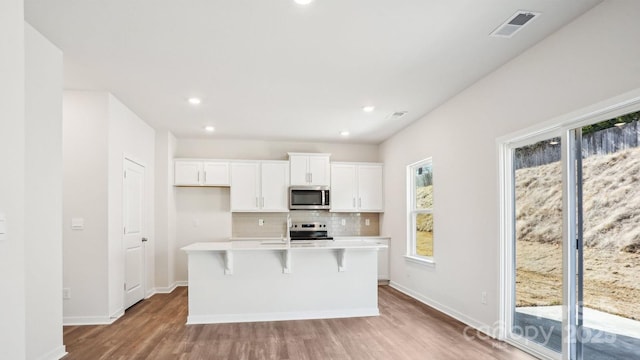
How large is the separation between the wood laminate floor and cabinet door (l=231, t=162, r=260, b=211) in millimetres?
2421

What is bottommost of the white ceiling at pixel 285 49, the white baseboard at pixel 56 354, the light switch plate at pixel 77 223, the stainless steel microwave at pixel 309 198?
the white baseboard at pixel 56 354

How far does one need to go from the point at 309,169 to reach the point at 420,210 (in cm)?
223

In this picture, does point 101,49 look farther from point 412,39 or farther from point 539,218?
point 539,218

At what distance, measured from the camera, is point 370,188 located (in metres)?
7.56

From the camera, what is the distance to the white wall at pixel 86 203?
445cm

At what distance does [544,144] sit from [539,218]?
0.64 metres

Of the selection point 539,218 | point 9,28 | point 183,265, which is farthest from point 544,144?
point 183,265

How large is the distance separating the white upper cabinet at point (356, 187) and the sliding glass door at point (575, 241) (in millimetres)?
3813

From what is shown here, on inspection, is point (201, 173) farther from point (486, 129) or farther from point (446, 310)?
point (486, 129)

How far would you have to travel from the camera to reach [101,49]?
11.1ft

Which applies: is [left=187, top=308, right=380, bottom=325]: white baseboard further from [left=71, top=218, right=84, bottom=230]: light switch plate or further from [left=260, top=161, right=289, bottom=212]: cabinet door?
[left=260, top=161, right=289, bottom=212]: cabinet door

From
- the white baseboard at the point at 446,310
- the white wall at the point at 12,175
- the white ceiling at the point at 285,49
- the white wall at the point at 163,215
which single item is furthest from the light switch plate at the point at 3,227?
the white wall at the point at 163,215

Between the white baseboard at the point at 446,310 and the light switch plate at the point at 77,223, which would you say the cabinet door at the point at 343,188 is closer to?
the white baseboard at the point at 446,310

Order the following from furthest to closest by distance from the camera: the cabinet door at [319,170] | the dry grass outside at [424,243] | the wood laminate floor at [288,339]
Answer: the cabinet door at [319,170] < the dry grass outside at [424,243] < the wood laminate floor at [288,339]
